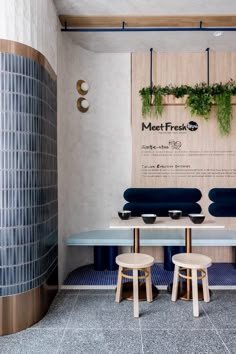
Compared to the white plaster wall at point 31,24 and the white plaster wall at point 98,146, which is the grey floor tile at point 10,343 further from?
the white plaster wall at point 31,24

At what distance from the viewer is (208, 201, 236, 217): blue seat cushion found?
409 cm

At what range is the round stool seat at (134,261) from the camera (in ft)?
8.77

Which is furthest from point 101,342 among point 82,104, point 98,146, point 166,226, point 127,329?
point 82,104

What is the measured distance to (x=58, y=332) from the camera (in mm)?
2416

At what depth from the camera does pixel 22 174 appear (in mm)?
2396

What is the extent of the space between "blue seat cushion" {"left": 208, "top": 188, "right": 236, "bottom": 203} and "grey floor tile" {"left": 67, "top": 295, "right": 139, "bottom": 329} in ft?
6.34

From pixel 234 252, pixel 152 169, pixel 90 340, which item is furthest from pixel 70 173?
pixel 234 252

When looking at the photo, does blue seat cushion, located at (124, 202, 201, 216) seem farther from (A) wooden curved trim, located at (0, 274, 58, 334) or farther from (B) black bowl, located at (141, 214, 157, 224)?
(A) wooden curved trim, located at (0, 274, 58, 334)

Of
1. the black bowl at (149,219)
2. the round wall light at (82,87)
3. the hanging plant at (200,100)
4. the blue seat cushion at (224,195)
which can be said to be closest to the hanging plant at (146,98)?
the hanging plant at (200,100)

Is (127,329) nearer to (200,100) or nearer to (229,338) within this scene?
(229,338)

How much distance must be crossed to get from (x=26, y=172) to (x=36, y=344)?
4.35ft

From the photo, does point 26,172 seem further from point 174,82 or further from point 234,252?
point 234,252

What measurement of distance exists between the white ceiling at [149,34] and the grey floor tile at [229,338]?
3132 millimetres

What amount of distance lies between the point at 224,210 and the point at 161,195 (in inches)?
35.3
